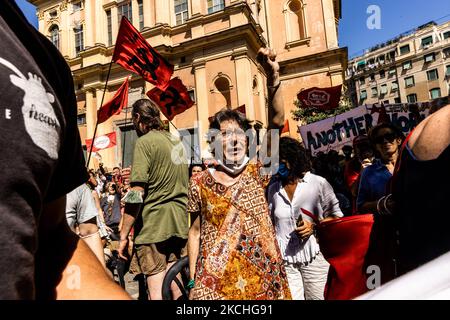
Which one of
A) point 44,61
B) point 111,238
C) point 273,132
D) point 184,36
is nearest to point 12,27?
point 44,61

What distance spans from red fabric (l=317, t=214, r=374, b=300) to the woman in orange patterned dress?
327 mm

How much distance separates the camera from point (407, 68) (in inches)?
2156

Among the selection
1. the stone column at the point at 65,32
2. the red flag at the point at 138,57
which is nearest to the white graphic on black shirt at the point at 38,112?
the red flag at the point at 138,57

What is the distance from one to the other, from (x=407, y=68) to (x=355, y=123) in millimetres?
55431

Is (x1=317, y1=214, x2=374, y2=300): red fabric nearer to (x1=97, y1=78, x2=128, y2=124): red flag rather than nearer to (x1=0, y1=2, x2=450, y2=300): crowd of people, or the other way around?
(x1=0, y1=2, x2=450, y2=300): crowd of people

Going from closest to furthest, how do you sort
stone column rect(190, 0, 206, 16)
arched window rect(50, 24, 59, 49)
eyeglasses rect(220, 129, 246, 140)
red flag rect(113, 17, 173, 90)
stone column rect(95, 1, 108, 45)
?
1. eyeglasses rect(220, 129, 246, 140)
2. red flag rect(113, 17, 173, 90)
3. stone column rect(190, 0, 206, 16)
4. stone column rect(95, 1, 108, 45)
5. arched window rect(50, 24, 59, 49)

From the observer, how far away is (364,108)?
7.79m

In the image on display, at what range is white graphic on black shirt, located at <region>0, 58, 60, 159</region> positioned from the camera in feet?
1.65

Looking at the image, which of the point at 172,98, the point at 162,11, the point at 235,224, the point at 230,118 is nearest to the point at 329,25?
the point at 162,11

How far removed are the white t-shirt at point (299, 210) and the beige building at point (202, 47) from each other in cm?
1103

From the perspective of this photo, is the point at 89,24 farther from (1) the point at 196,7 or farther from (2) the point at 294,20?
(2) the point at 294,20

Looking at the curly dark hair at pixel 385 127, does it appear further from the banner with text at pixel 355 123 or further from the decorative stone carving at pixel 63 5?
the decorative stone carving at pixel 63 5

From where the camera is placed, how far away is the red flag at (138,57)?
243 inches

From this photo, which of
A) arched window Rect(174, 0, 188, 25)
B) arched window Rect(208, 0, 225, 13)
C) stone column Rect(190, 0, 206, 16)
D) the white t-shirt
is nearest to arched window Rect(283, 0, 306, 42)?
arched window Rect(208, 0, 225, 13)
